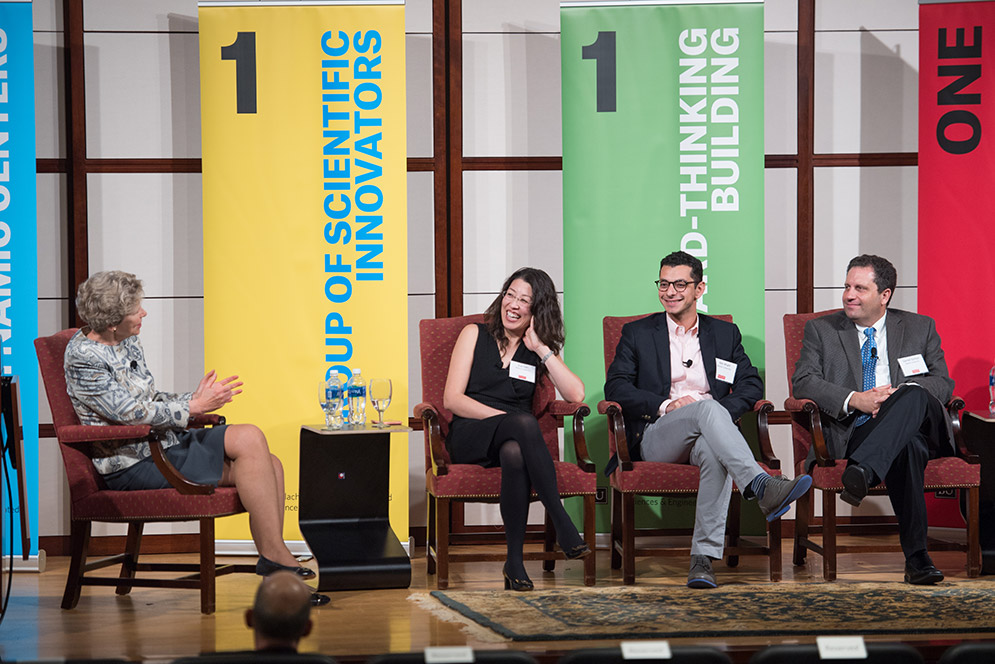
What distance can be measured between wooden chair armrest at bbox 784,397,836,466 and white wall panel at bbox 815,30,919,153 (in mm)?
1631

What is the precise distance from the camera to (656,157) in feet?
15.3

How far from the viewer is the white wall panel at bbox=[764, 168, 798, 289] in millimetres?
4977

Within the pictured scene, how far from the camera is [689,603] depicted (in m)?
3.38

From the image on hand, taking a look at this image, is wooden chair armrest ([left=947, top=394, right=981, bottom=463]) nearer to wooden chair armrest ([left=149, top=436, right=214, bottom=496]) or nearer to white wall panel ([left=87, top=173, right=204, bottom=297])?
wooden chair armrest ([left=149, top=436, right=214, bottom=496])

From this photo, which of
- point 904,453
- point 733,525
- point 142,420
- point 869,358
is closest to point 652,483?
point 733,525

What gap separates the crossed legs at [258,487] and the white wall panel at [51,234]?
180 centimetres

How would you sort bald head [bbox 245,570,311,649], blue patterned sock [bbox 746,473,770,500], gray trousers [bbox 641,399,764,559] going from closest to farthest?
1. bald head [bbox 245,570,311,649]
2. blue patterned sock [bbox 746,473,770,500]
3. gray trousers [bbox 641,399,764,559]

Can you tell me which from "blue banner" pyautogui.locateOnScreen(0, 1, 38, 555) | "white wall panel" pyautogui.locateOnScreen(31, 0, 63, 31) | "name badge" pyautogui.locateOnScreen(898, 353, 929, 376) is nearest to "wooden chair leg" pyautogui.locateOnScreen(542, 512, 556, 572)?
"name badge" pyautogui.locateOnScreen(898, 353, 929, 376)

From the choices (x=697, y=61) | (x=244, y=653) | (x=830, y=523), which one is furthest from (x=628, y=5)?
(x=244, y=653)

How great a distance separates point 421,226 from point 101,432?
202cm

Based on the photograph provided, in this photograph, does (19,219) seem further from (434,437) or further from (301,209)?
(434,437)

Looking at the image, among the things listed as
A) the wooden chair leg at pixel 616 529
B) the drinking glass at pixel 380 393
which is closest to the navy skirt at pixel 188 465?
the drinking glass at pixel 380 393

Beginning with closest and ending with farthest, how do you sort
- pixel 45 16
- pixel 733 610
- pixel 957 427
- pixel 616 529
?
pixel 733 610 → pixel 957 427 → pixel 616 529 → pixel 45 16

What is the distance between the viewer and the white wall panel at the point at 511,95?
193 inches
